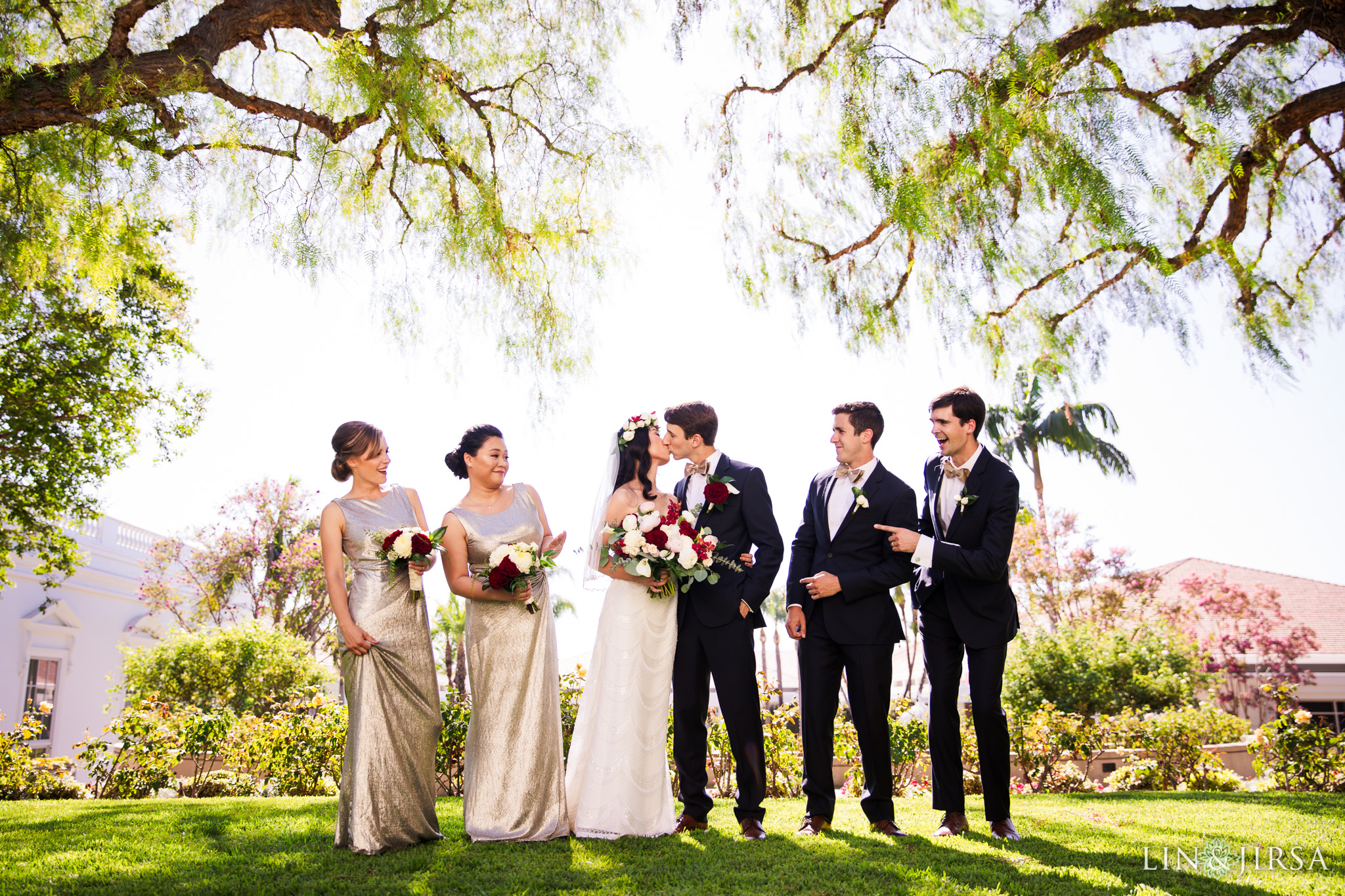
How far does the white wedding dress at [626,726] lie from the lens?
13.5 ft

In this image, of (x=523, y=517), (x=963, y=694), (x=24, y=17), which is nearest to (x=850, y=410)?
(x=523, y=517)

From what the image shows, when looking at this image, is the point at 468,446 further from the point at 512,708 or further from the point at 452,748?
the point at 452,748

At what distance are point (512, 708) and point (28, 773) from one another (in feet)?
19.1

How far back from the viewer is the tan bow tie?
4461mm

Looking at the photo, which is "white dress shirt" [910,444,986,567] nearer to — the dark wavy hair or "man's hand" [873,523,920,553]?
"man's hand" [873,523,920,553]

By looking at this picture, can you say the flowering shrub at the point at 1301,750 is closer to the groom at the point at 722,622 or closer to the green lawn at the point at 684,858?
the green lawn at the point at 684,858

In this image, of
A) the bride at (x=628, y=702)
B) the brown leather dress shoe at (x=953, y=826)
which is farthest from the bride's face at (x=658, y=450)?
the brown leather dress shoe at (x=953, y=826)

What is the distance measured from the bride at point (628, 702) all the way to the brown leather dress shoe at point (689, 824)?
9 centimetres

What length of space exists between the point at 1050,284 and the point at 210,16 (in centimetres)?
558

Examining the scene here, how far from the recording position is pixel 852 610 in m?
4.26

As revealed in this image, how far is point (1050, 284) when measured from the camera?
17.7ft

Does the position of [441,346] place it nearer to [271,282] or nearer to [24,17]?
[271,282]

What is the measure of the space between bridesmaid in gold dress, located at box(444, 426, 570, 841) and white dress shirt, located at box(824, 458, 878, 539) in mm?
1473

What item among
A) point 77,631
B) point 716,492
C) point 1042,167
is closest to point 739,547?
point 716,492
